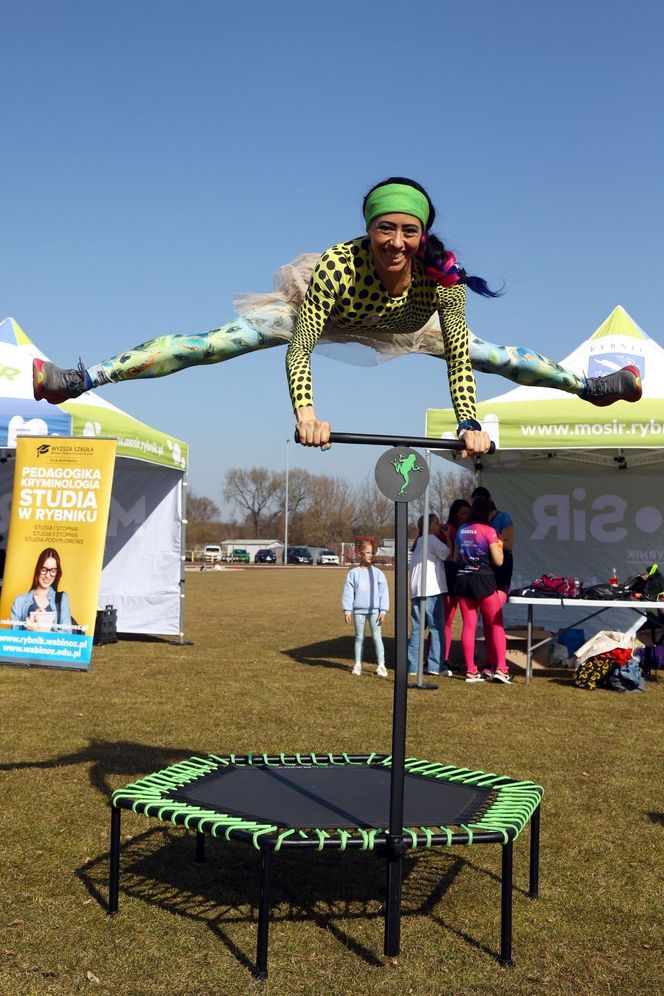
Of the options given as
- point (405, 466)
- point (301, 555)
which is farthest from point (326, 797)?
point (301, 555)

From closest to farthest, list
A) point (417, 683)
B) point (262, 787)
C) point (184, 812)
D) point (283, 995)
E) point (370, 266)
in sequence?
point (283, 995), point (184, 812), point (370, 266), point (262, 787), point (417, 683)

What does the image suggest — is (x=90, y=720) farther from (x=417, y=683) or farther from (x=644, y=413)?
(x=644, y=413)

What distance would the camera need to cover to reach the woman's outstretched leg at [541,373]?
4039 mm

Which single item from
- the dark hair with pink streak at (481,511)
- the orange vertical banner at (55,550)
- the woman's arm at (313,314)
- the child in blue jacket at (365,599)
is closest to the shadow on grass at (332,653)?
the child in blue jacket at (365,599)

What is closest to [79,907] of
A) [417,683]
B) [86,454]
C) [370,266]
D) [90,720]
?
[370,266]

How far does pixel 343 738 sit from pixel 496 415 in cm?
417

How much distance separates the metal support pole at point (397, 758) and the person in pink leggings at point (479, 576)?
617 centimetres

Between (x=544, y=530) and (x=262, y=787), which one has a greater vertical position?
(x=544, y=530)

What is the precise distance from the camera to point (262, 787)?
385cm

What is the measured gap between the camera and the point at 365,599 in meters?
9.98

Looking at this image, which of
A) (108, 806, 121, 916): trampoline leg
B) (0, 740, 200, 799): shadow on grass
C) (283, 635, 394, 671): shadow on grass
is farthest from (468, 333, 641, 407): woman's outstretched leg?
(283, 635, 394, 671): shadow on grass

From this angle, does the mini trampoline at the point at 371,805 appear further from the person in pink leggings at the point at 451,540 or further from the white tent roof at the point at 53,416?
the white tent roof at the point at 53,416

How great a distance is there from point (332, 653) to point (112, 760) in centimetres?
612

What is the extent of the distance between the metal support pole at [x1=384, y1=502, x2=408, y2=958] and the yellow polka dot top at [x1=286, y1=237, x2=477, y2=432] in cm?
70
